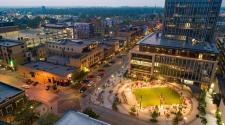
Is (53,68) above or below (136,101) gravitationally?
above

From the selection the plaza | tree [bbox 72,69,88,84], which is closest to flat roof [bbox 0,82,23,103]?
tree [bbox 72,69,88,84]

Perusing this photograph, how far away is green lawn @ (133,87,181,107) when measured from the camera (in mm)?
83625

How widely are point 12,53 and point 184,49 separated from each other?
343 ft

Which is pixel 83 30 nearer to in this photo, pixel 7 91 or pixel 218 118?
pixel 7 91

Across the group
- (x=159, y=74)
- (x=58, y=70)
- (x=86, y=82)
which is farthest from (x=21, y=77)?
(x=159, y=74)

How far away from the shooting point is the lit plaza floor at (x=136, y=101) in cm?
7300

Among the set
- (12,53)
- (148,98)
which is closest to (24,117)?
(148,98)

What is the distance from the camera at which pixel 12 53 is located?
11069 centimetres

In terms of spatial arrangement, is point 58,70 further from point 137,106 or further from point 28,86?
point 137,106

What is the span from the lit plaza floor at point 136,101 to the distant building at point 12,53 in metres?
62.1

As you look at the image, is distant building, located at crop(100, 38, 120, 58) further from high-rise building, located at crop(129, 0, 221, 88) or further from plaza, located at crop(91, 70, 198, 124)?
high-rise building, located at crop(129, 0, 221, 88)

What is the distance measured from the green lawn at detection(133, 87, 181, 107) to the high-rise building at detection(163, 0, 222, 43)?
38.2m

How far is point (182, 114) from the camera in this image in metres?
73.3

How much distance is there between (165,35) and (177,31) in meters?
8.23
